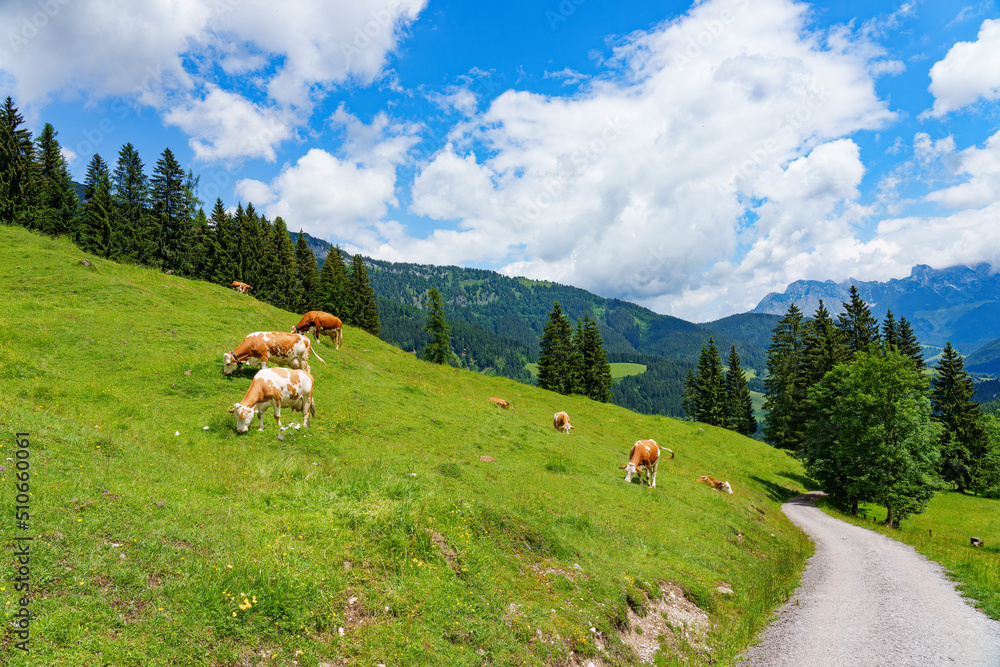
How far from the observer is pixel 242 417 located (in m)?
14.0

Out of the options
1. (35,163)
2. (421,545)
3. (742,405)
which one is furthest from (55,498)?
(742,405)

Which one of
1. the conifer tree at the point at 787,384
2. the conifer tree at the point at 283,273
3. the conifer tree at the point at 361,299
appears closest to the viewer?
the conifer tree at the point at 787,384

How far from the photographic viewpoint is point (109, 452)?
10.4 metres

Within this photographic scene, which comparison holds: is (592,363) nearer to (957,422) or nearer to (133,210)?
(957,422)

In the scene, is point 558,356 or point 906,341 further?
point 558,356

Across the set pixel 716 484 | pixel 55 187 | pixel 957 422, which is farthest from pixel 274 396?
pixel 957 422

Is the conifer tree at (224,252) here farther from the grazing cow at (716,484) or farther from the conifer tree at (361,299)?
the grazing cow at (716,484)

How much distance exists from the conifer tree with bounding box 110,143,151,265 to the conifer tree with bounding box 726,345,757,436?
96.9 meters

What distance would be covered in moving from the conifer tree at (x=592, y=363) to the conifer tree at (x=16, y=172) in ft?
248

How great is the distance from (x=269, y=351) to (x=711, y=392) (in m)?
77.3

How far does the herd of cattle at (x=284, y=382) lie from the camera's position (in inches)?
584

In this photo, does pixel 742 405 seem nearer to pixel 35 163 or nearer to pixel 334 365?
pixel 334 365

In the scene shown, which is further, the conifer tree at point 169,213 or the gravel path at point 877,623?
the conifer tree at point 169,213

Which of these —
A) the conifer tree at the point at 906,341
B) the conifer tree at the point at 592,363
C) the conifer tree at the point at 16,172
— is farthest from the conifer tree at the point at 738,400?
the conifer tree at the point at 16,172
